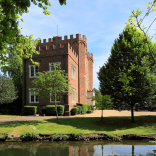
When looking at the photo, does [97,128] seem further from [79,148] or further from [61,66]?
[61,66]

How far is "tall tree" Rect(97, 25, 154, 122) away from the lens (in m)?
14.1

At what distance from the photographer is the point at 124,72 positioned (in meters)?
14.4

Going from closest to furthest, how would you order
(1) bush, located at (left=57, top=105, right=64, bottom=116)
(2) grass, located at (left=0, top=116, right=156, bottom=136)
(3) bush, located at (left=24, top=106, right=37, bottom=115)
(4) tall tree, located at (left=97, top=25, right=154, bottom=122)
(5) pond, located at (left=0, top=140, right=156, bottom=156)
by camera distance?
(5) pond, located at (left=0, top=140, right=156, bottom=156)
(2) grass, located at (left=0, top=116, right=156, bottom=136)
(4) tall tree, located at (left=97, top=25, right=154, bottom=122)
(1) bush, located at (left=57, top=105, right=64, bottom=116)
(3) bush, located at (left=24, top=106, right=37, bottom=115)

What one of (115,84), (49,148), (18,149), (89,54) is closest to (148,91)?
(115,84)

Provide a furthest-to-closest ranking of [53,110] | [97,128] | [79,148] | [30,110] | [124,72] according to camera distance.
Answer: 1. [30,110]
2. [53,110]
3. [124,72]
4. [97,128]
5. [79,148]

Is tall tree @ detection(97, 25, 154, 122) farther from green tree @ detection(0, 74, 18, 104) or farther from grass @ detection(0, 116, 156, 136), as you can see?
green tree @ detection(0, 74, 18, 104)

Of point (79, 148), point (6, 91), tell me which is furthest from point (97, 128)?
point (6, 91)

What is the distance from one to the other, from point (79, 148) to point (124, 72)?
7457mm

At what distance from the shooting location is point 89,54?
40156mm

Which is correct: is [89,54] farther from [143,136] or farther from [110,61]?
[143,136]

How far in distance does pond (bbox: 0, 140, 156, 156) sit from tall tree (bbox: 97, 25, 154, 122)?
438 centimetres

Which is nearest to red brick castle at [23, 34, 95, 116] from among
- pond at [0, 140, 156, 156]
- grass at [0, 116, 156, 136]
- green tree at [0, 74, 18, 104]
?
green tree at [0, 74, 18, 104]

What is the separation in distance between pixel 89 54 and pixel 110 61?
978 inches

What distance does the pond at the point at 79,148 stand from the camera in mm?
8914
